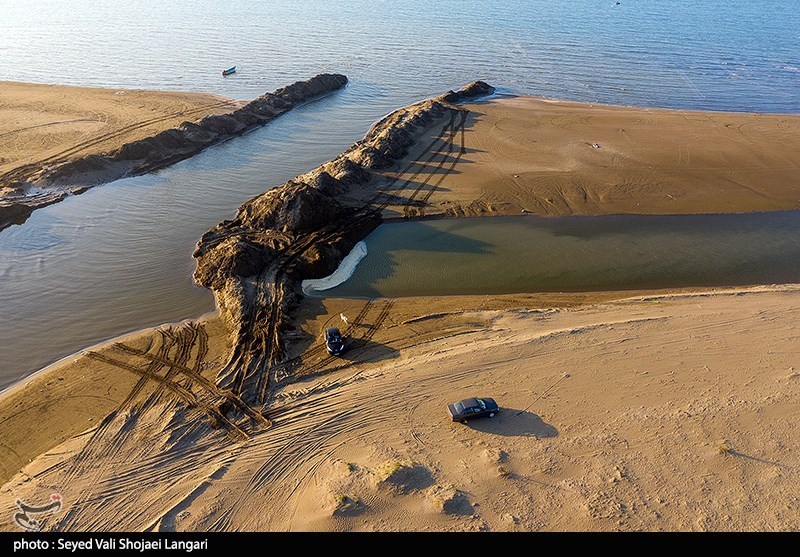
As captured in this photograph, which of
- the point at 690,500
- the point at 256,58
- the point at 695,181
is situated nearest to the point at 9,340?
the point at 690,500

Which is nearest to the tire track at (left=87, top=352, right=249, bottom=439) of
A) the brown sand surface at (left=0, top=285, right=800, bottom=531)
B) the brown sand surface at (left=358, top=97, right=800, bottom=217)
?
the brown sand surface at (left=0, top=285, right=800, bottom=531)

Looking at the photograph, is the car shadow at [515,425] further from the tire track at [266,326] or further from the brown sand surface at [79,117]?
the brown sand surface at [79,117]

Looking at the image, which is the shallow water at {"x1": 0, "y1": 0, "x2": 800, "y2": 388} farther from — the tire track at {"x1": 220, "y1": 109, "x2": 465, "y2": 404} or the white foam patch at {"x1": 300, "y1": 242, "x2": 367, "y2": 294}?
the white foam patch at {"x1": 300, "y1": 242, "x2": 367, "y2": 294}

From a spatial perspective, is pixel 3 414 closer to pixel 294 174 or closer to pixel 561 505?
pixel 561 505

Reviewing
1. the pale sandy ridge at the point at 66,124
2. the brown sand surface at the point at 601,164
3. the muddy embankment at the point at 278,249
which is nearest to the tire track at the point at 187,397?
the muddy embankment at the point at 278,249

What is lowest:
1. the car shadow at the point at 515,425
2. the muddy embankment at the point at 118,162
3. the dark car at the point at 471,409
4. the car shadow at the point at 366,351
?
the car shadow at the point at 515,425

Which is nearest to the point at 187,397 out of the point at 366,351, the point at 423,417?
the point at 366,351
